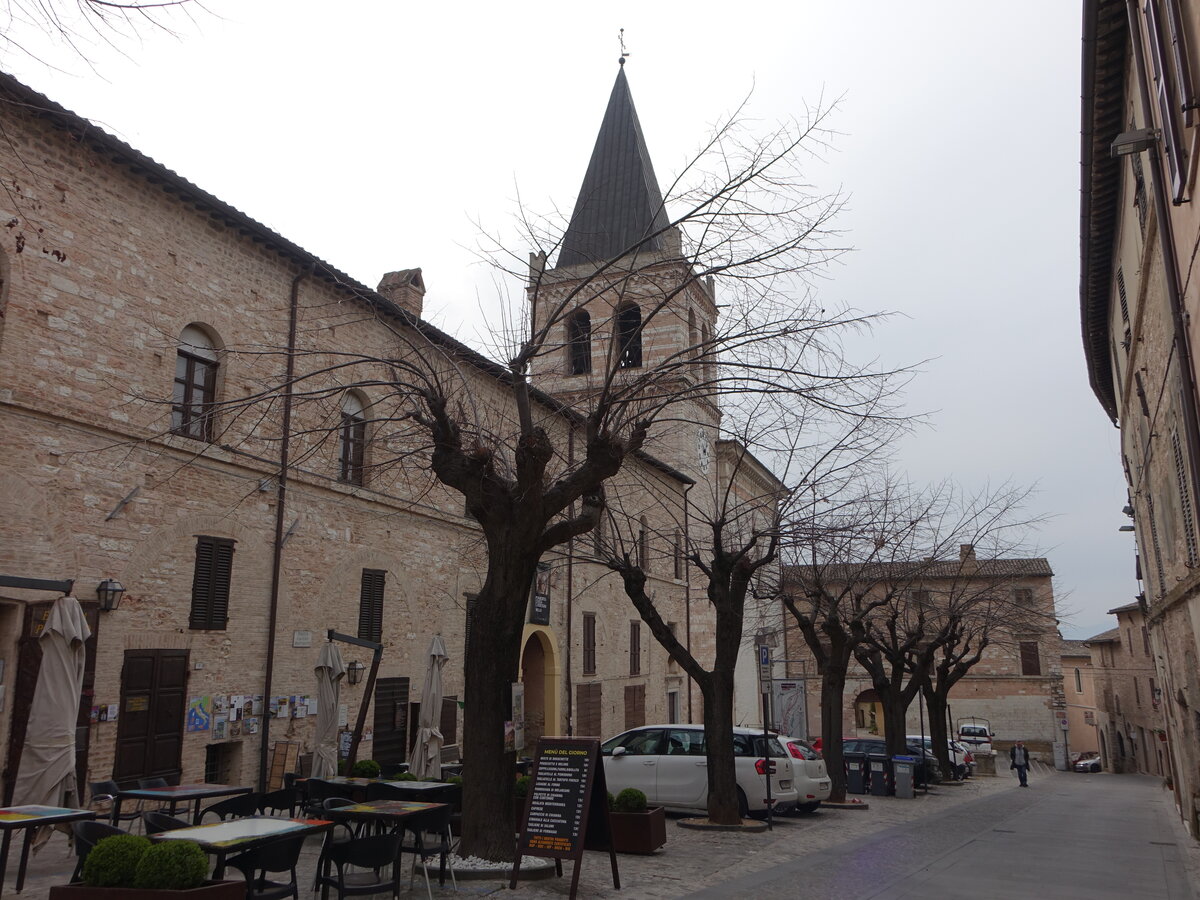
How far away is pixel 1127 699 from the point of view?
44938mm

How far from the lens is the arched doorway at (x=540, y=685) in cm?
2244

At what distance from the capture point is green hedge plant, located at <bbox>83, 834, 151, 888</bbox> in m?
5.52

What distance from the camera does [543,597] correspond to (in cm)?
2219

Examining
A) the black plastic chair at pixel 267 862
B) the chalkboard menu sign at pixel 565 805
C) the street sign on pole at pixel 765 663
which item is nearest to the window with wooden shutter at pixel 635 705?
the street sign on pole at pixel 765 663

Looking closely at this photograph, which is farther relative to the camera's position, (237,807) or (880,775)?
(880,775)

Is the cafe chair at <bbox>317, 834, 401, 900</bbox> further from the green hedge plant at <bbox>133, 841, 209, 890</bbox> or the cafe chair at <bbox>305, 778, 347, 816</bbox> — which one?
the cafe chair at <bbox>305, 778, 347, 816</bbox>

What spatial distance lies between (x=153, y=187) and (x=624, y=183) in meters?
26.6

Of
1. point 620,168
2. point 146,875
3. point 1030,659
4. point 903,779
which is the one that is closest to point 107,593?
point 146,875

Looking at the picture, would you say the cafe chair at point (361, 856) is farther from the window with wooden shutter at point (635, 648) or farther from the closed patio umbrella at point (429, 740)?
the window with wooden shutter at point (635, 648)

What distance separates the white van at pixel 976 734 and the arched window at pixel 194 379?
39503 mm

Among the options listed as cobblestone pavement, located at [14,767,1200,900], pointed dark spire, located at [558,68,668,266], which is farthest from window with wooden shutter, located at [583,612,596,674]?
pointed dark spire, located at [558,68,668,266]

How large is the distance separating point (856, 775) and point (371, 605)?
11.8 m

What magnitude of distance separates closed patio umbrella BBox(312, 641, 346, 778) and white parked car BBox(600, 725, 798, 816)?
3.98 meters

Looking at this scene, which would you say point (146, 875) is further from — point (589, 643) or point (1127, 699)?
point (1127, 699)
